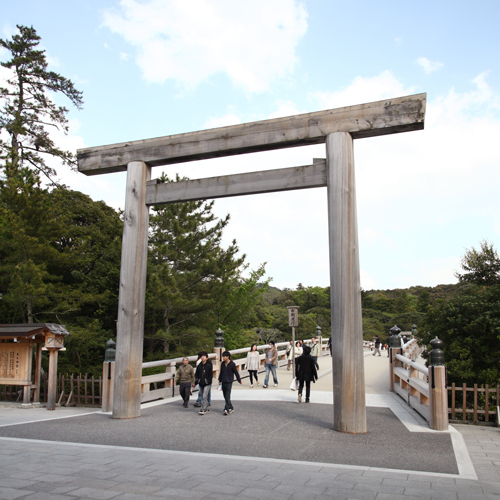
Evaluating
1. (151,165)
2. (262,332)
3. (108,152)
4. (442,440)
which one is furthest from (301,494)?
(262,332)

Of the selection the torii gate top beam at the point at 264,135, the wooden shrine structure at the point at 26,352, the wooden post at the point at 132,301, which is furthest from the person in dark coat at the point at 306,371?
the wooden shrine structure at the point at 26,352

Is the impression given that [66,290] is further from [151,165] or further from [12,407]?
[151,165]

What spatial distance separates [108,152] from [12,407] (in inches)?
303

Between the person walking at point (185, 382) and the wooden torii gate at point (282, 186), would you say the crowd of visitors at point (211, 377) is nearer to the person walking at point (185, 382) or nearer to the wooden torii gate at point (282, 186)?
the person walking at point (185, 382)

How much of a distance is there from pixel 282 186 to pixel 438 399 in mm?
4722

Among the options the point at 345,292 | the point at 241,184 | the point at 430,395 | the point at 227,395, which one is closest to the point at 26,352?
the point at 227,395

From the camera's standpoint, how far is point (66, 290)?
1803cm

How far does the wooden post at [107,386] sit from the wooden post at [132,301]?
110 cm

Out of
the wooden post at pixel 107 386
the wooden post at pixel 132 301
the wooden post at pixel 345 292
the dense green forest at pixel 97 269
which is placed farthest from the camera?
the dense green forest at pixel 97 269

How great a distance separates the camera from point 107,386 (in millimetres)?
9961

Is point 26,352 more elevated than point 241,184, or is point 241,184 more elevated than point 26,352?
point 241,184

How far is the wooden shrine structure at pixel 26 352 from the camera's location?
37.1 ft

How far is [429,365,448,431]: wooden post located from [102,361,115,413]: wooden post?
6.47 metres

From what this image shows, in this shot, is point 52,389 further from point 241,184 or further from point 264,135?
point 264,135
